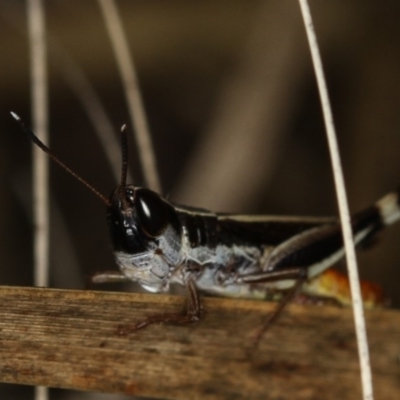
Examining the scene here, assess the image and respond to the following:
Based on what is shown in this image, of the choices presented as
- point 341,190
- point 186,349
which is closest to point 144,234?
point 186,349

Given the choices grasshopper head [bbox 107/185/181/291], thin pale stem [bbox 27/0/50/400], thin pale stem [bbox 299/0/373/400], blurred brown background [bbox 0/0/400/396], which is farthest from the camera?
blurred brown background [bbox 0/0/400/396]

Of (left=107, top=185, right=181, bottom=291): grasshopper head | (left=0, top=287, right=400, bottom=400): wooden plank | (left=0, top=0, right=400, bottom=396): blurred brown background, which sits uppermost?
(left=0, top=0, right=400, bottom=396): blurred brown background

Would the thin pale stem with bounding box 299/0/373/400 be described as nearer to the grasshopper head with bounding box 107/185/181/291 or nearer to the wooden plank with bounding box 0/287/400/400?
the wooden plank with bounding box 0/287/400/400

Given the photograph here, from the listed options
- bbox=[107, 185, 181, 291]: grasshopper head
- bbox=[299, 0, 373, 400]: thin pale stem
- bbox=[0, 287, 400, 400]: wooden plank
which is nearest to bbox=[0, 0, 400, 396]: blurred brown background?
bbox=[107, 185, 181, 291]: grasshopper head

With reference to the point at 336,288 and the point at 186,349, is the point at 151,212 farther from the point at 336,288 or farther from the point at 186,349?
the point at 336,288

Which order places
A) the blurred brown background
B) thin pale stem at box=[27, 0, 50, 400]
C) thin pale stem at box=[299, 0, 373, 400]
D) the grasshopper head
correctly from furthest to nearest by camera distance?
the blurred brown background, thin pale stem at box=[27, 0, 50, 400], the grasshopper head, thin pale stem at box=[299, 0, 373, 400]
